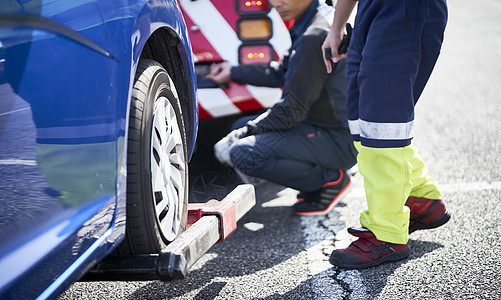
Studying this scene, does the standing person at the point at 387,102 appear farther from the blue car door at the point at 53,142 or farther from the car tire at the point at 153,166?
the blue car door at the point at 53,142

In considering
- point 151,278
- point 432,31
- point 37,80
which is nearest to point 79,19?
point 37,80

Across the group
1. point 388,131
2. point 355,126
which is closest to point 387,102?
point 388,131

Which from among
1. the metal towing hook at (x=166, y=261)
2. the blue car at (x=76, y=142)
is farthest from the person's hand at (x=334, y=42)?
Answer: the metal towing hook at (x=166, y=261)

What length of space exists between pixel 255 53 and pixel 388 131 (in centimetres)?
137

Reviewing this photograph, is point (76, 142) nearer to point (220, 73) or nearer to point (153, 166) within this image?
point (153, 166)

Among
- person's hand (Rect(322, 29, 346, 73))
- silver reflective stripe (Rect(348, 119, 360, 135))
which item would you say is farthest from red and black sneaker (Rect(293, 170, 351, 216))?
person's hand (Rect(322, 29, 346, 73))

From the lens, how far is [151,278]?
176cm

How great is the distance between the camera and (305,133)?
3.23 metres

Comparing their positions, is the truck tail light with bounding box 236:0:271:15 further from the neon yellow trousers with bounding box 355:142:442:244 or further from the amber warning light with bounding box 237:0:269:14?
the neon yellow trousers with bounding box 355:142:442:244

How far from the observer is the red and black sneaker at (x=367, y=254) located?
2445 mm

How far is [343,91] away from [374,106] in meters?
0.83

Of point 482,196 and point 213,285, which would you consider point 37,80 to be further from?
point 482,196

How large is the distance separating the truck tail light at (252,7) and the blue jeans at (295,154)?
75 cm

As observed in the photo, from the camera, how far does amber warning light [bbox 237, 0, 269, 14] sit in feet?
11.4
